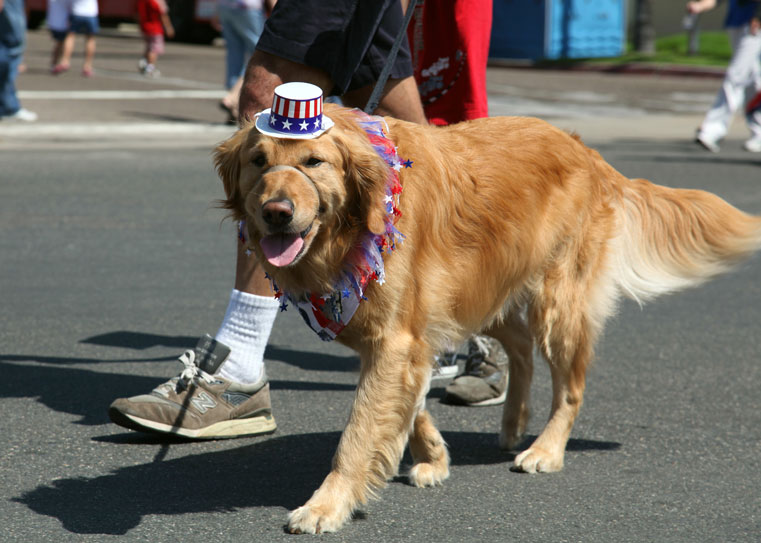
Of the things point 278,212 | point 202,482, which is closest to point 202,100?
point 202,482

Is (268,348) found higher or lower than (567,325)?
lower

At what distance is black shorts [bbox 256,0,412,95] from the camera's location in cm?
366

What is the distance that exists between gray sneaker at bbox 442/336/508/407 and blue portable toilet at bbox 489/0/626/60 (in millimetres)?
22010

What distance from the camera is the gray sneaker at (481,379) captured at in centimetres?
438

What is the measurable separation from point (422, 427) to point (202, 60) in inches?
808

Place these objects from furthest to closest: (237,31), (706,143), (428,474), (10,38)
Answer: (237,31) → (706,143) → (10,38) → (428,474)

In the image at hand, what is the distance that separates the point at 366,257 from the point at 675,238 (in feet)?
5.14

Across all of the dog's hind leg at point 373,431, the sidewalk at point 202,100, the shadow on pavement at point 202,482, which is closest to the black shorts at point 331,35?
the dog's hind leg at point 373,431

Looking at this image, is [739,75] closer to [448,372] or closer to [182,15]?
[448,372]

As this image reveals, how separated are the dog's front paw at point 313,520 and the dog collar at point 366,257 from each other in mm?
545

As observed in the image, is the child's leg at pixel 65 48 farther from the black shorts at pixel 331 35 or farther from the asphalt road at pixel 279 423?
the black shorts at pixel 331 35

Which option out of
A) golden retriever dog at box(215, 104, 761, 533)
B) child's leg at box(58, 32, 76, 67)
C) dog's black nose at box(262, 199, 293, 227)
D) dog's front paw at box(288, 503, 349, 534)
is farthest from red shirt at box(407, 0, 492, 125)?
child's leg at box(58, 32, 76, 67)

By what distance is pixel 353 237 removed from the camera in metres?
3.05

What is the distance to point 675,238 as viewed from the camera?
4031 millimetres
